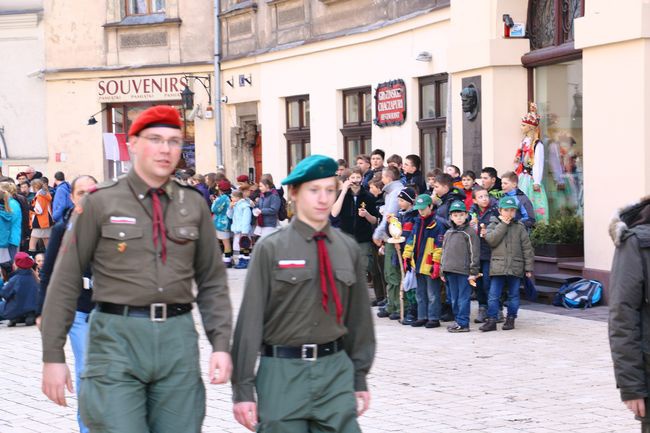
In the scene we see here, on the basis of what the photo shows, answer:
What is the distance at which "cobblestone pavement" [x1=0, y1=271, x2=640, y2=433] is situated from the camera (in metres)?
8.61

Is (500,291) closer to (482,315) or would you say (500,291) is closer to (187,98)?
(482,315)

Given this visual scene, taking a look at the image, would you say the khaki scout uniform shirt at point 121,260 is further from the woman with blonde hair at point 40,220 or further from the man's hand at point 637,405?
the woman with blonde hair at point 40,220

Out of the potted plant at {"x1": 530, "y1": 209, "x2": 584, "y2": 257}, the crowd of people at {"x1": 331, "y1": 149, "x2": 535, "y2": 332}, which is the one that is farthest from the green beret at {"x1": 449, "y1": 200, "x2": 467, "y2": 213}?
the potted plant at {"x1": 530, "y1": 209, "x2": 584, "y2": 257}

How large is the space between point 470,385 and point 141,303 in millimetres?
5278

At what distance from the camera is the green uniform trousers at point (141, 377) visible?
200 inches

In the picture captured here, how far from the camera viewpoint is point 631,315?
5.47 metres

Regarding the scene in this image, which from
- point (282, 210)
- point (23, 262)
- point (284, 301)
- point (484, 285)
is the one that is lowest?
point (484, 285)

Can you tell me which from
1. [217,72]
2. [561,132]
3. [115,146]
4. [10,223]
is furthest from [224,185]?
[561,132]

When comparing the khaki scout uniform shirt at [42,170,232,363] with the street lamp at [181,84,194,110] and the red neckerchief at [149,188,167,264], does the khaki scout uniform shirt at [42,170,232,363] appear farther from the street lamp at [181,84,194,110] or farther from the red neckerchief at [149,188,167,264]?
the street lamp at [181,84,194,110]

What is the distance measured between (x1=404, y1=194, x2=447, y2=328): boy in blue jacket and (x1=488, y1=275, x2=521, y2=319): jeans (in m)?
0.63

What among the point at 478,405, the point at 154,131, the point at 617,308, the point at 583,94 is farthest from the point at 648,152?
the point at 154,131

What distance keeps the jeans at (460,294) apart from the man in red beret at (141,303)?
7.82 meters

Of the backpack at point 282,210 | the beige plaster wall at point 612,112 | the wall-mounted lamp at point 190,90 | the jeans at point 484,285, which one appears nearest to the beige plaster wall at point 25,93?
the wall-mounted lamp at point 190,90

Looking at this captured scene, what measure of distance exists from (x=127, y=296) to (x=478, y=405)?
4552 millimetres
